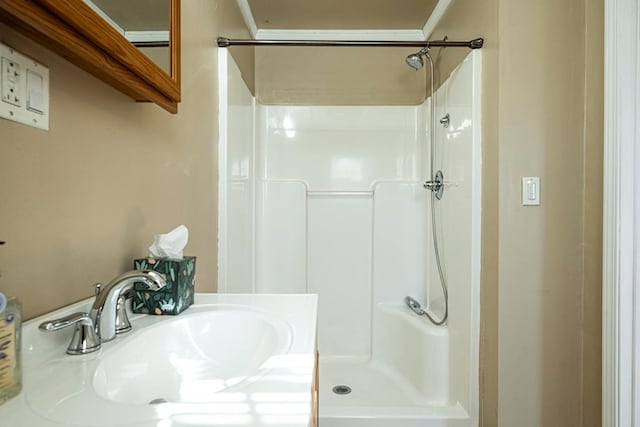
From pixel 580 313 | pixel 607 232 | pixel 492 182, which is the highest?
pixel 492 182

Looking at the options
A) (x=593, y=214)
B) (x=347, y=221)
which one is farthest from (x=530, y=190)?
(x=347, y=221)

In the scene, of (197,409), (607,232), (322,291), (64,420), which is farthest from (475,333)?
(64,420)

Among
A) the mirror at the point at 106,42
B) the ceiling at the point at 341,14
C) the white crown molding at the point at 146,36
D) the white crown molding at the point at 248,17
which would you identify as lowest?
the mirror at the point at 106,42

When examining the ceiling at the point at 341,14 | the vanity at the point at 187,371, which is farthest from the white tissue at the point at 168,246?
the ceiling at the point at 341,14

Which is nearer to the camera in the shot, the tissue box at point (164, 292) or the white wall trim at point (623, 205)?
the tissue box at point (164, 292)

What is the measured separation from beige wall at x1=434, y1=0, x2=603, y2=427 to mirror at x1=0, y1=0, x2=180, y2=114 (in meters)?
1.20

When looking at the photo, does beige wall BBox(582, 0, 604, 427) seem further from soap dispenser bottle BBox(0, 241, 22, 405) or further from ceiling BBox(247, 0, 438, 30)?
soap dispenser bottle BBox(0, 241, 22, 405)

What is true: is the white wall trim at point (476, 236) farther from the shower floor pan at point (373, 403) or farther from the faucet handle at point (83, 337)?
the faucet handle at point (83, 337)

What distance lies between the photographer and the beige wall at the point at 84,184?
553 mm

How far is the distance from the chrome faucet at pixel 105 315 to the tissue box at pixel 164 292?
0.39 ft

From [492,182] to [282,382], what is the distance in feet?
4.06

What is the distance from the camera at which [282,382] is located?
51cm

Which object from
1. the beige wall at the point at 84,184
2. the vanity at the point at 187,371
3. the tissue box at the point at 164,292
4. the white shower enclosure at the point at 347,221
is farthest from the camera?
the white shower enclosure at the point at 347,221

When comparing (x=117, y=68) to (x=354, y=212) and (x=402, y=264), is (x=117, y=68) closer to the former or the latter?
(x=354, y=212)
